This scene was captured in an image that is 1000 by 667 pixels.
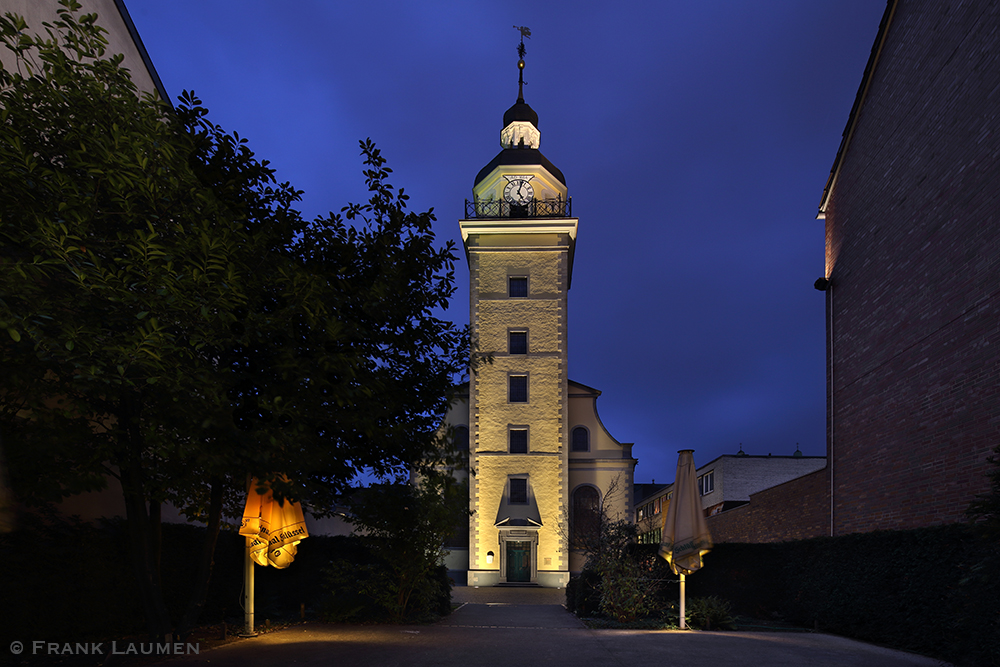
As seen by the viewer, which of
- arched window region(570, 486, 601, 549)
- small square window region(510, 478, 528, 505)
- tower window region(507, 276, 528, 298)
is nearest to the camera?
small square window region(510, 478, 528, 505)

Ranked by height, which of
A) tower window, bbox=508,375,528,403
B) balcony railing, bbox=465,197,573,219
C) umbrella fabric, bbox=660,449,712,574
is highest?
balcony railing, bbox=465,197,573,219

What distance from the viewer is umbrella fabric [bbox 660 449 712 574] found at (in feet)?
40.4

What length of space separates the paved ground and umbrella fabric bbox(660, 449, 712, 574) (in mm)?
1177

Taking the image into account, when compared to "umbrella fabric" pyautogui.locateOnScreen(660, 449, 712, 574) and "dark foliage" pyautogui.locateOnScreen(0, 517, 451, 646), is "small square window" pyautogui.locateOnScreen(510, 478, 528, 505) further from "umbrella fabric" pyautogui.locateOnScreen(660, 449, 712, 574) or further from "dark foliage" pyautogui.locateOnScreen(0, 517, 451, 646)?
"umbrella fabric" pyautogui.locateOnScreen(660, 449, 712, 574)

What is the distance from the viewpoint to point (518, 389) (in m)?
32.9

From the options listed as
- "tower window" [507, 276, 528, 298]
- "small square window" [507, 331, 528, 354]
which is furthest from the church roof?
"small square window" [507, 331, 528, 354]

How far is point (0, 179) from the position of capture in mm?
6129

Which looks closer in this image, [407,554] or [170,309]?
[170,309]

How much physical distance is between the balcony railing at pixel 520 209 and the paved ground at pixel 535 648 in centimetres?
2418

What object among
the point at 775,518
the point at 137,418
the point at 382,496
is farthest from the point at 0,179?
the point at 775,518

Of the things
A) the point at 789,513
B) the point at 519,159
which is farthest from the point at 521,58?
the point at 789,513

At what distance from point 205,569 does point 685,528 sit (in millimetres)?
7817

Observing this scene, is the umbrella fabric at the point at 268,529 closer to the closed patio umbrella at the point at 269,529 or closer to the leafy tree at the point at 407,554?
the closed patio umbrella at the point at 269,529

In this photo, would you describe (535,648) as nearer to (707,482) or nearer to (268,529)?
(268,529)
